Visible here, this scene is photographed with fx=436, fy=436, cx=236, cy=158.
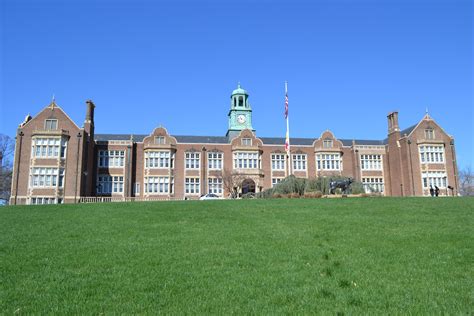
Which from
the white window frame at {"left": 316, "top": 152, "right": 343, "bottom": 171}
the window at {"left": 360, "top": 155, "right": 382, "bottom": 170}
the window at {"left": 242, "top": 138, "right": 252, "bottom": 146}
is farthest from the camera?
the window at {"left": 360, "top": 155, "right": 382, "bottom": 170}

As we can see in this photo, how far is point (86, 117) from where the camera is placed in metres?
48.4

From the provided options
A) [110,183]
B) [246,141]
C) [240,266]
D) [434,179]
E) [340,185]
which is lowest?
[240,266]

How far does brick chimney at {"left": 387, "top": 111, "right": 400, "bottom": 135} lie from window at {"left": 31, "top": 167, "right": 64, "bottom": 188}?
3914 cm

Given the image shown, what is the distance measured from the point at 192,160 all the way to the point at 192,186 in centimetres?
316

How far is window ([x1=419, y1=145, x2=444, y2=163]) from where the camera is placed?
5153 centimetres

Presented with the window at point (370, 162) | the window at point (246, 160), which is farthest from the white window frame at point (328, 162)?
the window at point (246, 160)

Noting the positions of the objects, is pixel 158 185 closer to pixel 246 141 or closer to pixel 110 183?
pixel 110 183

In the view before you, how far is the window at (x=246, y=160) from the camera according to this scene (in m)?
52.8

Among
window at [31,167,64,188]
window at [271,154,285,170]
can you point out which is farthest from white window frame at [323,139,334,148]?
window at [31,167,64,188]

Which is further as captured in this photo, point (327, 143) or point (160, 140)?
point (327, 143)

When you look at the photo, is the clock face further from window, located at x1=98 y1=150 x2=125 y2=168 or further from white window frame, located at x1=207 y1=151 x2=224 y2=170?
window, located at x1=98 y1=150 x2=125 y2=168

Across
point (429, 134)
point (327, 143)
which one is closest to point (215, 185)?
point (327, 143)

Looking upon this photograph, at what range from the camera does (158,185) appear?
50.8 m

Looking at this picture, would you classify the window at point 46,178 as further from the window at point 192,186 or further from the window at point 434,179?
the window at point 434,179
